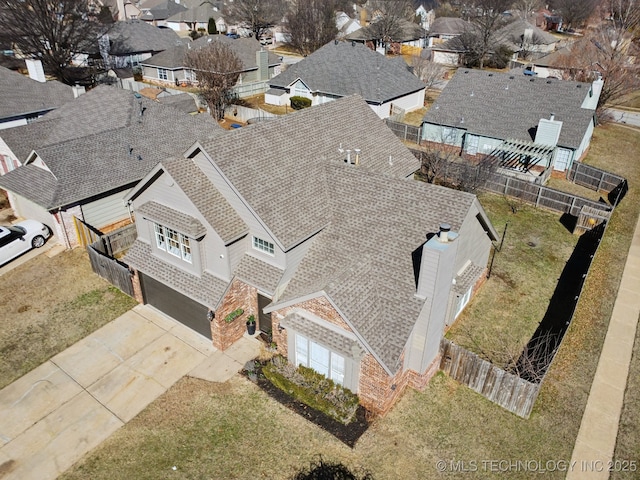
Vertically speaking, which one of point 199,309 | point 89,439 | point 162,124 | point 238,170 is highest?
point 238,170

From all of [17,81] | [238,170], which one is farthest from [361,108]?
[17,81]

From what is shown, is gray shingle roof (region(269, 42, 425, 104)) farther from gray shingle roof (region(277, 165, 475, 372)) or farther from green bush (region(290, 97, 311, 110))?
gray shingle roof (region(277, 165, 475, 372))

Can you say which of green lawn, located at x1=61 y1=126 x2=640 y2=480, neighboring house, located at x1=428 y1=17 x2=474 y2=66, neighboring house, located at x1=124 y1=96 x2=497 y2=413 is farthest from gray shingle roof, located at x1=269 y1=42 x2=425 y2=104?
green lawn, located at x1=61 y1=126 x2=640 y2=480

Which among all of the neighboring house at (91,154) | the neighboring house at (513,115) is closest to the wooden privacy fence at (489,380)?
the neighboring house at (91,154)

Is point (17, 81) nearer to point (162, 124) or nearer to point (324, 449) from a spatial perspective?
point (162, 124)

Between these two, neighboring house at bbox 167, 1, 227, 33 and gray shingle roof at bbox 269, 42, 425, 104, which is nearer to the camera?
gray shingle roof at bbox 269, 42, 425, 104

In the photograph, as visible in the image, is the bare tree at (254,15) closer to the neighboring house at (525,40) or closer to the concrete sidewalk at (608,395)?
the neighboring house at (525,40)
